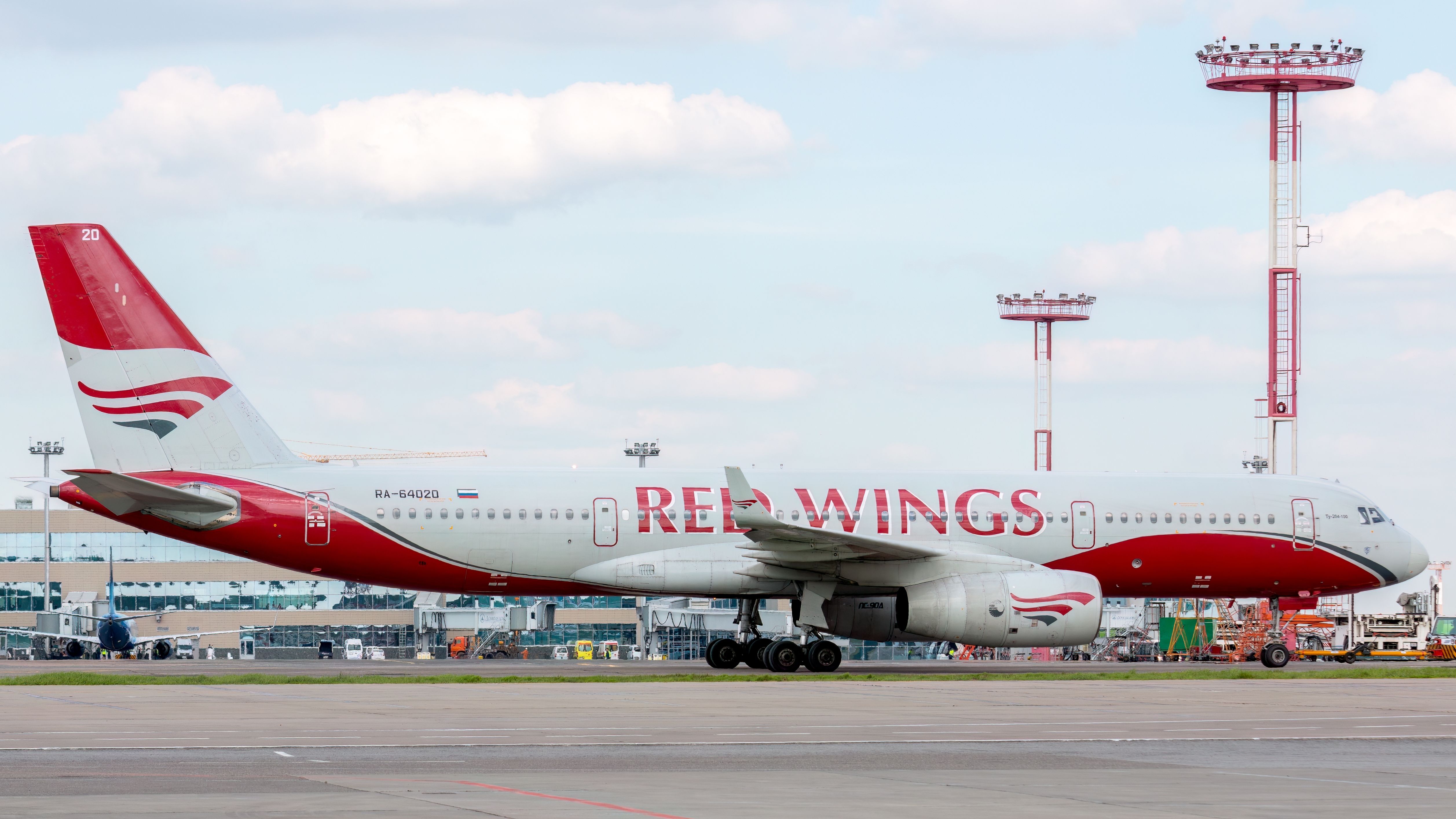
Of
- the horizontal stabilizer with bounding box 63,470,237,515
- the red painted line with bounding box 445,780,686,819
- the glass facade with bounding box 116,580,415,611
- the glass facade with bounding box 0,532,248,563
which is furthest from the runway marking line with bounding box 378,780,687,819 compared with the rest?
the glass facade with bounding box 0,532,248,563

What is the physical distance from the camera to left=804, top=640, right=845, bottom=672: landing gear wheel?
30.2 m

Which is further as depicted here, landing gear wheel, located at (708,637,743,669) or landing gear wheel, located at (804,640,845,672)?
landing gear wheel, located at (708,637,743,669)

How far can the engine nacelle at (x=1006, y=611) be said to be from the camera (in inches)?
1161

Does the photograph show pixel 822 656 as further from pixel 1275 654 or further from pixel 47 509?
pixel 47 509

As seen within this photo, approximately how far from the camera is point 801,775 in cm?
1295

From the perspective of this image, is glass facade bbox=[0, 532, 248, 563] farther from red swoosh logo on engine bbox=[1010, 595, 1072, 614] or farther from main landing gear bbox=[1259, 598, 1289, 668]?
red swoosh logo on engine bbox=[1010, 595, 1072, 614]

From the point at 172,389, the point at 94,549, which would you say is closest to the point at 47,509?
the point at 94,549

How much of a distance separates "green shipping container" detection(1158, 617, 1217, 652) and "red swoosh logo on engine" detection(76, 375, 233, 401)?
26.2 meters

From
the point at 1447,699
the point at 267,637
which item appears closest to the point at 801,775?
the point at 1447,699

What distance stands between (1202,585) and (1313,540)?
2.39 meters

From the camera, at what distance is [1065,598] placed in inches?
1168

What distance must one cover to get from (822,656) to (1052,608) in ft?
13.4

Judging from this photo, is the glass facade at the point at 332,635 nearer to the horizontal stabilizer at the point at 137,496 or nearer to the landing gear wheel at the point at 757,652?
the landing gear wheel at the point at 757,652

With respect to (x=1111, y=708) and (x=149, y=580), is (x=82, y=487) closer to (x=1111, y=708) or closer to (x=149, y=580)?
(x=1111, y=708)
